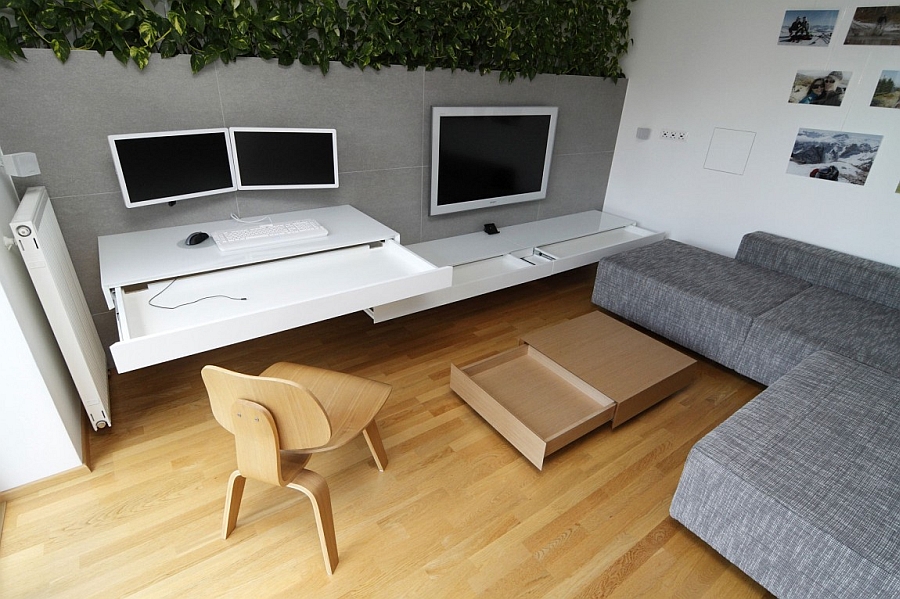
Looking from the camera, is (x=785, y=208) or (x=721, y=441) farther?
(x=785, y=208)

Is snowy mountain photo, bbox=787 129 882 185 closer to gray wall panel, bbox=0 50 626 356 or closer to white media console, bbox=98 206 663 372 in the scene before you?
gray wall panel, bbox=0 50 626 356

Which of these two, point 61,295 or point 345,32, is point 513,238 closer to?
point 345,32

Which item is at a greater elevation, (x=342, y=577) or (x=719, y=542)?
(x=719, y=542)

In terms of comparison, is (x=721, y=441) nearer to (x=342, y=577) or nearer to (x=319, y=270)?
(x=342, y=577)

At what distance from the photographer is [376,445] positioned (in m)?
1.91

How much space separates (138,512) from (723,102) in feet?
12.7

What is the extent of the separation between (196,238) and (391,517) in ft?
4.74

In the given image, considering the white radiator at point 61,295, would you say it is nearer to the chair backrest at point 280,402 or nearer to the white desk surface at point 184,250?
the white desk surface at point 184,250

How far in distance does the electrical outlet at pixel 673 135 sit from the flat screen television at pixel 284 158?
2.48 metres

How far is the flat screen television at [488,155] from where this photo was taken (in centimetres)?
291

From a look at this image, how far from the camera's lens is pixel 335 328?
292cm

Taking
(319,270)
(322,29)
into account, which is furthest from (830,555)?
(322,29)

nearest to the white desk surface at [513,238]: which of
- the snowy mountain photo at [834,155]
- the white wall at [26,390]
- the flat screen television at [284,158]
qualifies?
the flat screen television at [284,158]

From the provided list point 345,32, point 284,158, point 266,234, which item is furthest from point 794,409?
point 345,32
